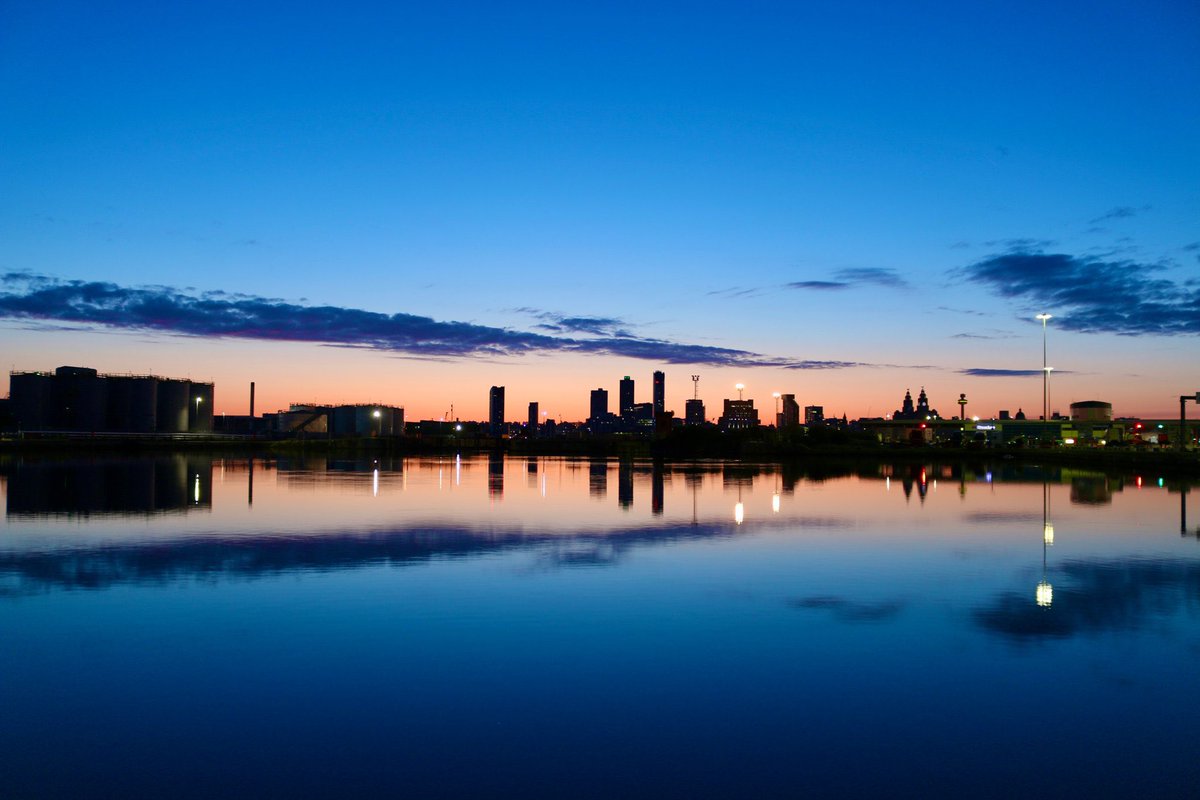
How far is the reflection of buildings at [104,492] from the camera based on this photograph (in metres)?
33.0

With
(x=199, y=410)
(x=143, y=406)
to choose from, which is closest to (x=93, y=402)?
(x=143, y=406)

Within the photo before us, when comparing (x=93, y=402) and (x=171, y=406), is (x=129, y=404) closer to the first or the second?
(x=93, y=402)

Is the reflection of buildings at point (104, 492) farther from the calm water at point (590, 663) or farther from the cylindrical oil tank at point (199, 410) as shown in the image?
the cylindrical oil tank at point (199, 410)

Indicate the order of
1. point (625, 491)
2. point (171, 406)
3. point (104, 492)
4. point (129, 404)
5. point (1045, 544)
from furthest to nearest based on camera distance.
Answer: point (171, 406)
point (129, 404)
point (625, 491)
point (104, 492)
point (1045, 544)

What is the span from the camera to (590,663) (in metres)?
12.9

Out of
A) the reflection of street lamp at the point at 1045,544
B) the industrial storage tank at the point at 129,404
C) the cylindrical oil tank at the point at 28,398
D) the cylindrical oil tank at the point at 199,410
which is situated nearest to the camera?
the reflection of street lamp at the point at 1045,544

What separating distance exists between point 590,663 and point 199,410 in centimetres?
18936

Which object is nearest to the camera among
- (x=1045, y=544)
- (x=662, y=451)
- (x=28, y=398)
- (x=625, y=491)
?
(x=1045, y=544)

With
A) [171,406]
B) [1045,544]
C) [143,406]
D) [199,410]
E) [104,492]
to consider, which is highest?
[171,406]

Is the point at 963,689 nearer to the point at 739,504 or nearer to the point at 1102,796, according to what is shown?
the point at 1102,796

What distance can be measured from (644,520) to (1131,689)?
67.6 ft

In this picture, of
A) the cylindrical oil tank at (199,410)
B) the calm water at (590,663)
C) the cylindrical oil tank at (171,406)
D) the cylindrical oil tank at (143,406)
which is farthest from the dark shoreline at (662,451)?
the calm water at (590,663)

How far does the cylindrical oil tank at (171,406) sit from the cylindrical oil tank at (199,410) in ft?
22.1

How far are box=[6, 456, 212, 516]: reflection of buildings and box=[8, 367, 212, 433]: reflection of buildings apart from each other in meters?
108
